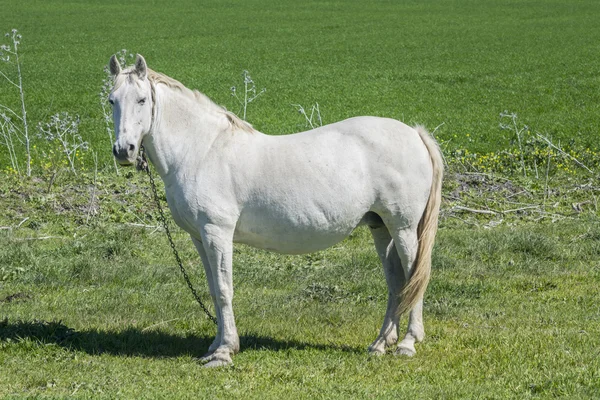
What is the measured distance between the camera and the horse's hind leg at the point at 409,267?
6.27 m

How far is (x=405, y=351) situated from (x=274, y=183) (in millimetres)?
1635

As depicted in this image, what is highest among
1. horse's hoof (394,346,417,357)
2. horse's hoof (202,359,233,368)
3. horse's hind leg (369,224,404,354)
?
horse's hind leg (369,224,404,354)

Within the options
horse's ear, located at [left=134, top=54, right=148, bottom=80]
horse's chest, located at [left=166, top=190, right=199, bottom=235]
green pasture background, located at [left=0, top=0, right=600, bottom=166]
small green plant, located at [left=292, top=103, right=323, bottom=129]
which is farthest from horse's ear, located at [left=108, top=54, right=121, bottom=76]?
green pasture background, located at [left=0, top=0, right=600, bottom=166]

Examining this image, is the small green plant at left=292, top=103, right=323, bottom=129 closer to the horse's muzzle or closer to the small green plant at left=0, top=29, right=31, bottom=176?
the small green plant at left=0, top=29, right=31, bottom=176

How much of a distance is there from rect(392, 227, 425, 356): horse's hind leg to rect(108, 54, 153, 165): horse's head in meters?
2.08

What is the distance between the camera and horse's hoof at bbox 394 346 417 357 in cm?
620

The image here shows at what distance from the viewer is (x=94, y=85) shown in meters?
27.7

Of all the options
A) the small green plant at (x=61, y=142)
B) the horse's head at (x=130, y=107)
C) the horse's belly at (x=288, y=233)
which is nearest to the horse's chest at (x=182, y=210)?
the horse's belly at (x=288, y=233)

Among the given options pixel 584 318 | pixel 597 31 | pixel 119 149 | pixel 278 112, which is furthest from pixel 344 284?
pixel 597 31

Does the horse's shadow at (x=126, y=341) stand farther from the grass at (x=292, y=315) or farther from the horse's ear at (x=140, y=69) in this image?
the horse's ear at (x=140, y=69)

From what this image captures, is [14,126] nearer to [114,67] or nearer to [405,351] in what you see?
[114,67]

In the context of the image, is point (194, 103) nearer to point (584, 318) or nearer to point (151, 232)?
point (584, 318)

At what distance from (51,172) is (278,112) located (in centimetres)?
1212

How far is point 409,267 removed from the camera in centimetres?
634
